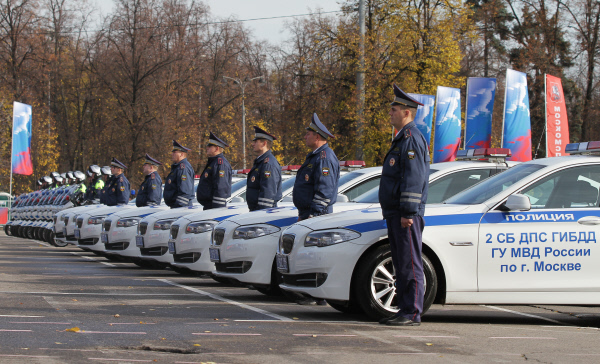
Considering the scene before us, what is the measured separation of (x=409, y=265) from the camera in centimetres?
766

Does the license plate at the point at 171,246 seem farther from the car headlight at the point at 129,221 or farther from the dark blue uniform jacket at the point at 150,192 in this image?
the dark blue uniform jacket at the point at 150,192

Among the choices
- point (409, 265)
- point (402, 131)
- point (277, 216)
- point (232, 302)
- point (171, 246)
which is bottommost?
point (232, 302)

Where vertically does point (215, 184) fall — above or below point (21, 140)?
below

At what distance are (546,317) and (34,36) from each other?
45.0 metres

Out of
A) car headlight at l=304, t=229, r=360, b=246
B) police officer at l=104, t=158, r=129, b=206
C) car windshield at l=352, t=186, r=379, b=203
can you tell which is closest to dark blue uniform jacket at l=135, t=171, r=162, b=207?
police officer at l=104, t=158, r=129, b=206

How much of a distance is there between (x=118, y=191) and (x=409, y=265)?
1211 centimetres

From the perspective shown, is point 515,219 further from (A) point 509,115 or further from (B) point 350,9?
(B) point 350,9

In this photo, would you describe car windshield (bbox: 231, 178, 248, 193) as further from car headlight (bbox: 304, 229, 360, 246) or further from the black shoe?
the black shoe

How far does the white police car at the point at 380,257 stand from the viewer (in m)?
7.95

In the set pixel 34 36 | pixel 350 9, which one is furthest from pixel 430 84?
pixel 34 36

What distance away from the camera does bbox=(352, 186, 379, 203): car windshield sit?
10922 millimetres

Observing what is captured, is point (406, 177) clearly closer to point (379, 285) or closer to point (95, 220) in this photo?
point (379, 285)

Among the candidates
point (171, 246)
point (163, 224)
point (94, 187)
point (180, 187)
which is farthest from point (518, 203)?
point (94, 187)

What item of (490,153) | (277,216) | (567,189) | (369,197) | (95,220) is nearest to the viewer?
(567,189)
